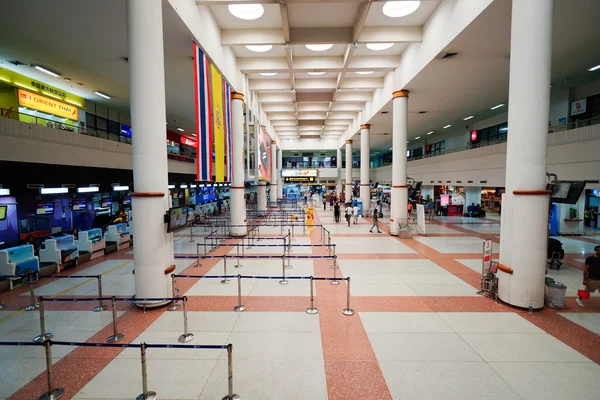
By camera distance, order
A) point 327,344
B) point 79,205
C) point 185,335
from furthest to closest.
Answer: point 79,205 → point 185,335 → point 327,344

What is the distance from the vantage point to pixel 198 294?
7305 millimetres

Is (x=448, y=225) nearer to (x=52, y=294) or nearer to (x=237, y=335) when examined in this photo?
(x=237, y=335)

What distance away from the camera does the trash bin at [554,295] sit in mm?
6293

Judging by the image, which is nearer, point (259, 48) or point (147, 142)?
point (147, 142)

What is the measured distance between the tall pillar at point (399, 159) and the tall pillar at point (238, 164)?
8.43 meters

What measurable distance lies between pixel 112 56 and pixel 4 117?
4459mm

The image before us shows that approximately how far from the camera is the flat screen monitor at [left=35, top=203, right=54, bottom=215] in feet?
49.3

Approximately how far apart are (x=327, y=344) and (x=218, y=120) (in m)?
9.11

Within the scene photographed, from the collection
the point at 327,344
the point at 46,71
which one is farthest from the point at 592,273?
the point at 46,71

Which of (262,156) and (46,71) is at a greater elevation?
(46,71)

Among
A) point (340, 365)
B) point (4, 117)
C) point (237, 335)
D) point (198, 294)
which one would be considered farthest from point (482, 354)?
point (4, 117)

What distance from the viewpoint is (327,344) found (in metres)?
4.92

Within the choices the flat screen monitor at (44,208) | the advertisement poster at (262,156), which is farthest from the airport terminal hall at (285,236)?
the advertisement poster at (262,156)

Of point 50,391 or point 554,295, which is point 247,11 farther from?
point 554,295
